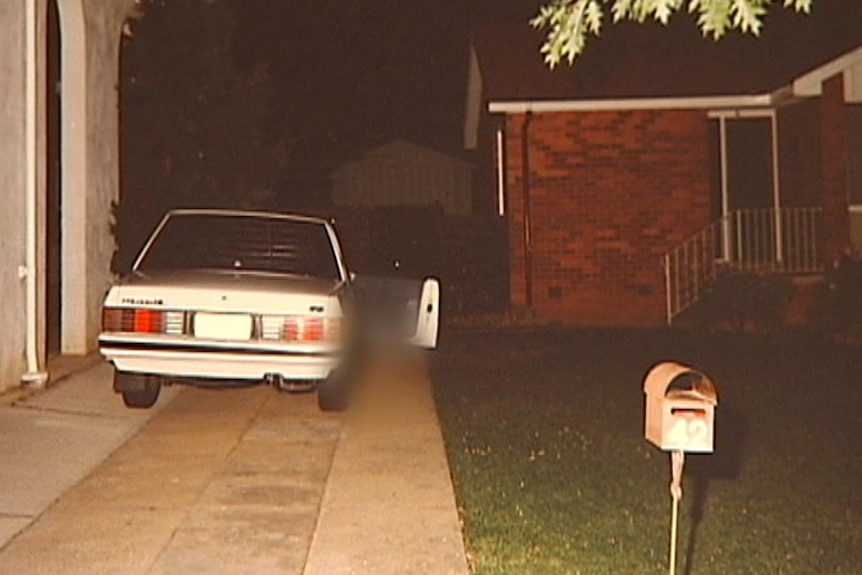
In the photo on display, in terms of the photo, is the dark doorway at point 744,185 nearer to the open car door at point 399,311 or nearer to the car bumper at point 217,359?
the open car door at point 399,311

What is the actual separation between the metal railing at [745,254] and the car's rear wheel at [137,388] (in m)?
9.69

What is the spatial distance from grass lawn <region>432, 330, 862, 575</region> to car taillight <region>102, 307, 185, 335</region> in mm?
2169

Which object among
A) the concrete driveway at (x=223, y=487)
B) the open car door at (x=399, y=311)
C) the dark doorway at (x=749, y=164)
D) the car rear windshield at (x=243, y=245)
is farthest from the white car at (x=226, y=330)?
the dark doorway at (x=749, y=164)

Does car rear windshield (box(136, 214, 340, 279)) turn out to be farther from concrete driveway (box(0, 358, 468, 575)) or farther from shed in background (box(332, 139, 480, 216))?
shed in background (box(332, 139, 480, 216))

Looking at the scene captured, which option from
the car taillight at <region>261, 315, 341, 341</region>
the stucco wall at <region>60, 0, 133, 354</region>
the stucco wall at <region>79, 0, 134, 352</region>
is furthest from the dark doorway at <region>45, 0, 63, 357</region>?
the car taillight at <region>261, 315, 341, 341</region>

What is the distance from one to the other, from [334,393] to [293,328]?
1010 millimetres

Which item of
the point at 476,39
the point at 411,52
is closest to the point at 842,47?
the point at 476,39

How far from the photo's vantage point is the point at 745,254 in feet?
61.1

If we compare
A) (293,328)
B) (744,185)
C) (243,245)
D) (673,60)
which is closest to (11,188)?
(243,245)

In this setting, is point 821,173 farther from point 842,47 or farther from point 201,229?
point 201,229

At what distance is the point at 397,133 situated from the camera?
144ft

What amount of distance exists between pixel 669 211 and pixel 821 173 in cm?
221

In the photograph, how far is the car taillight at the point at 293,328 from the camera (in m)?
9.37

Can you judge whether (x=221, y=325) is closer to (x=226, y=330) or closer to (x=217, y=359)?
(x=226, y=330)
